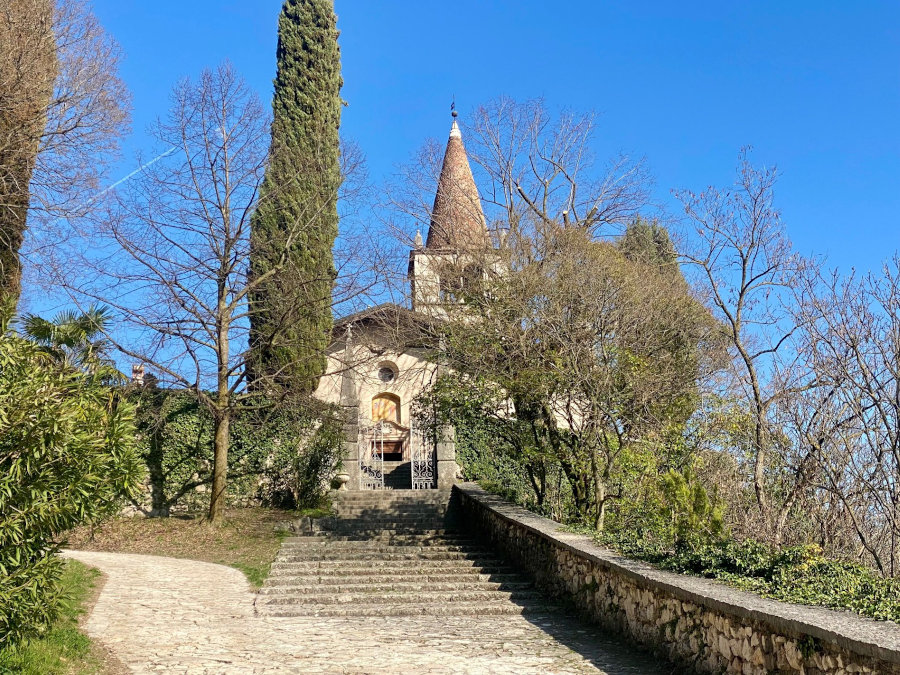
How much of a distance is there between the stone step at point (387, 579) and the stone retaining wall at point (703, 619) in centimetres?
58

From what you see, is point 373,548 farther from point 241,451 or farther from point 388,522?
point 241,451

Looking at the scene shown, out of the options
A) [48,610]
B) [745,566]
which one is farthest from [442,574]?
[48,610]

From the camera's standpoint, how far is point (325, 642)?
298 inches

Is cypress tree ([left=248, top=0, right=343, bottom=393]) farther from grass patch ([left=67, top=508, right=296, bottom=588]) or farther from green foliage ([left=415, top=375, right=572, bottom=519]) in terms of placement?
green foliage ([left=415, top=375, right=572, bottom=519])

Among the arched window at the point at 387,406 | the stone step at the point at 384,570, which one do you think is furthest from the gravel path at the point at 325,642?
the arched window at the point at 387,406

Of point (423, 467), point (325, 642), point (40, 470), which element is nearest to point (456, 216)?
point (423, 467)

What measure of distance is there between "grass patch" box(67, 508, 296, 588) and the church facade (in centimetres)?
351

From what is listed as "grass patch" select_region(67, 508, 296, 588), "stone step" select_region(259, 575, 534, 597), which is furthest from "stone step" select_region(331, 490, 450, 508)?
"stone step" select_region(259, 575, 534, 597)

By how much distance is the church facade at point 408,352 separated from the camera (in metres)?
16.1

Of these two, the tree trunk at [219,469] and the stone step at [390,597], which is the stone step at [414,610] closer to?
the stone step at [390,597]

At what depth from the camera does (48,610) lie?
5438 millimetres

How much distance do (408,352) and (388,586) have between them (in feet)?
34.0

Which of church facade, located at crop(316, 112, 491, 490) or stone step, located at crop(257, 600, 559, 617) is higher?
church facade, located at crop(316, 112, 491, 490)

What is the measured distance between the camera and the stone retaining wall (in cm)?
434
